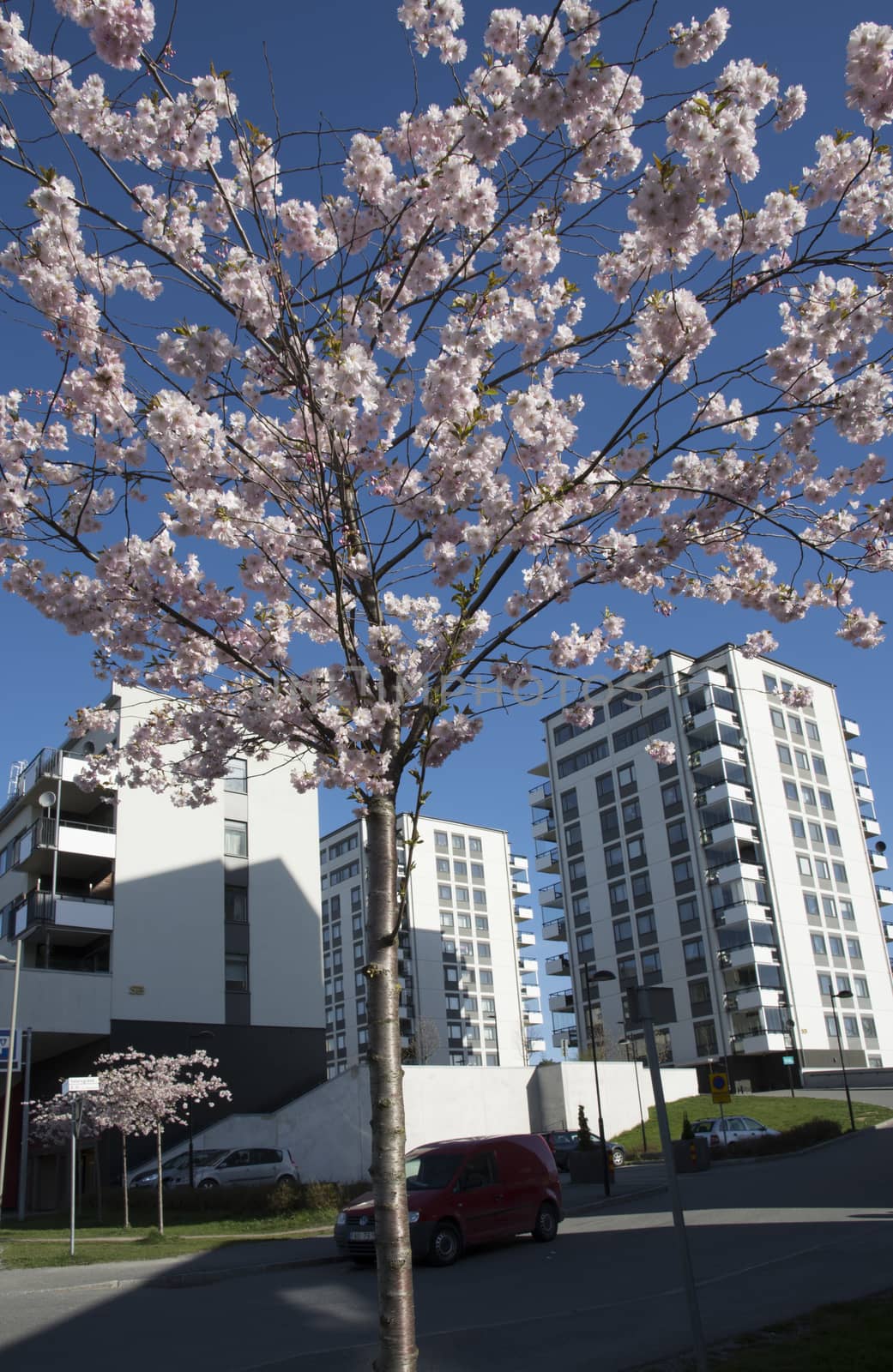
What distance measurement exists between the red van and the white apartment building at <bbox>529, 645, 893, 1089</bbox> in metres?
41.7

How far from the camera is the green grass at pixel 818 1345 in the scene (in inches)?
256

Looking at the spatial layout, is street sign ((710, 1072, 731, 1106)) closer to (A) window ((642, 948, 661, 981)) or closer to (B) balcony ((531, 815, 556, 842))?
(A) window ((642, 948, 661, 981))

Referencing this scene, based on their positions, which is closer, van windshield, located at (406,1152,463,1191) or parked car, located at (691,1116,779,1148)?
van windshield, located at (406,1152,463,1191)

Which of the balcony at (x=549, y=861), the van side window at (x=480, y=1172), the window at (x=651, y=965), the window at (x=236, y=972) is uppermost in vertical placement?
the balcony at (x=549, y=861)

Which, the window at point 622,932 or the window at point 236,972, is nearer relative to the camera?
the window at point 236,972

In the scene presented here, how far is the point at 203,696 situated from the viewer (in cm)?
611

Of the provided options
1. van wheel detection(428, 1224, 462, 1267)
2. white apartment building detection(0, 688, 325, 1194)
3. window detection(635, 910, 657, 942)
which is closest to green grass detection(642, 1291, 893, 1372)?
van wheel detection(428, 1224, 462, 1267)

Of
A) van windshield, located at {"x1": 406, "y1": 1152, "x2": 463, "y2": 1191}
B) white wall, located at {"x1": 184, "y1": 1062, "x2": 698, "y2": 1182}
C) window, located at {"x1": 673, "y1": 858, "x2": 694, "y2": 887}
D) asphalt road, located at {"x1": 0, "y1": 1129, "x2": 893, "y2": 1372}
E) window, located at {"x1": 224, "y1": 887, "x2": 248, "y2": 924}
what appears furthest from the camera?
window, located at {"x1": 673, "y1": 858, "x2": 694, "y2": 887}

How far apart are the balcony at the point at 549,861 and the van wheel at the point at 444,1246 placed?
195ft

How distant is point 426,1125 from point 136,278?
30708mm

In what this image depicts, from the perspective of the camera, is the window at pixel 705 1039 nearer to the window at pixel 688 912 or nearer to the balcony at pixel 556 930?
the window at pixel 688 912

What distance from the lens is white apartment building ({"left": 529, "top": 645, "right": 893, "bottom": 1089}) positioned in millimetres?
58062

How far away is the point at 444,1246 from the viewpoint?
14.6 metres

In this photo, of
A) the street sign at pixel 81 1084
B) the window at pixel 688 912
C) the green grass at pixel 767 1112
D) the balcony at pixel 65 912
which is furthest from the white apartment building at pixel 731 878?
the street sign at pixel 81 1084
